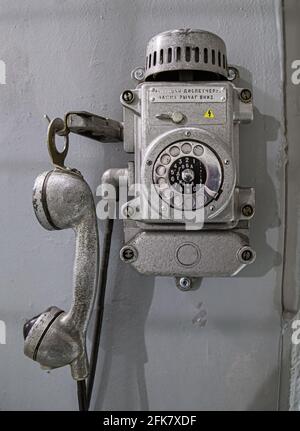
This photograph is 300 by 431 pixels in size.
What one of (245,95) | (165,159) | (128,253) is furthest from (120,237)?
(245,95)

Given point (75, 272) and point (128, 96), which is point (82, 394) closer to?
point (75, 272)

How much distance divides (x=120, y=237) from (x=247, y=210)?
21cm

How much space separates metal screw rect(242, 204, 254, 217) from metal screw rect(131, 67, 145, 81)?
261 mm

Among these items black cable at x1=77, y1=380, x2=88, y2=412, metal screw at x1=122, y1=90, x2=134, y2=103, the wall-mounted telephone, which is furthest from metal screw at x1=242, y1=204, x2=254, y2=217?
black cable at x1=77, y1=380, x2=88, y2=412

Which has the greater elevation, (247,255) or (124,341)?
(247,255)

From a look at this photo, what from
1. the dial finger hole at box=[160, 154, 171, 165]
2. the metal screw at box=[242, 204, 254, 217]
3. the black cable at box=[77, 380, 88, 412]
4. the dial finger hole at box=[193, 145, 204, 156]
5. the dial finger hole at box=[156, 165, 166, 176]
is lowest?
the black cable at box=[77, 380, 88, 412]

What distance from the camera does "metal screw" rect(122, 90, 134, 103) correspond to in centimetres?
56

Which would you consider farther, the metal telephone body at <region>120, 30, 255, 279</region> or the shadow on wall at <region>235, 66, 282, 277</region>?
the shadow on wall at <region>235, 66, 282, 277</region>

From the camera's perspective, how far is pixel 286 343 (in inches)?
25.0

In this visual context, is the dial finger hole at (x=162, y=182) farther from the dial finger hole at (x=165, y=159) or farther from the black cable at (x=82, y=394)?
the black cable at (x=82, y=394)

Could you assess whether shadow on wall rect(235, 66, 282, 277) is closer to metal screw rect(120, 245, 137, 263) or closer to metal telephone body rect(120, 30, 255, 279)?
metal telephone body rect(120, 30, 255, 279)

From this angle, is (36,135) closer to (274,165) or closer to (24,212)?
(24,212)

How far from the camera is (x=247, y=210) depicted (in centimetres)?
58

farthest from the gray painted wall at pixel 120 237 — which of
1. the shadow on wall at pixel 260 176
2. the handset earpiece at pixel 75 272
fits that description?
the handset earpiece at pixel 75 272
